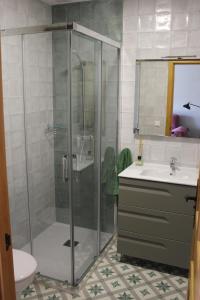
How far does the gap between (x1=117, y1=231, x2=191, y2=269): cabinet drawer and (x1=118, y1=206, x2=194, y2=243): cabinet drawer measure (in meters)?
0.05

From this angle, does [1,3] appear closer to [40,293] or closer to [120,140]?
[120,140]

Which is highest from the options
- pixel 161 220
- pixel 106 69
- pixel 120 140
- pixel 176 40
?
pixel 176 40

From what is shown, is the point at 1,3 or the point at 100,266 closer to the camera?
the point at 1,3

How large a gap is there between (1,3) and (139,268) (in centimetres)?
261

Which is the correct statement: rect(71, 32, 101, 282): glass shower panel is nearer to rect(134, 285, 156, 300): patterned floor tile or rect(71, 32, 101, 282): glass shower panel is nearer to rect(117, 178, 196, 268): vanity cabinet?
rect(117, 178, 196, 268): vanity cabinet

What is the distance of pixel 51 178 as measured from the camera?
2744 millimetres

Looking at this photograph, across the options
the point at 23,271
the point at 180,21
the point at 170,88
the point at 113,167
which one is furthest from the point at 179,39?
the point at 23,271

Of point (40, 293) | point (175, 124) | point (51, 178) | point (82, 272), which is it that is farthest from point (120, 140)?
point (40, 293)

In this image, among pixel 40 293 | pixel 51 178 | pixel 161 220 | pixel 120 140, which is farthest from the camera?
pixel 120 140

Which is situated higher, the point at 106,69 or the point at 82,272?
the point at 106,69

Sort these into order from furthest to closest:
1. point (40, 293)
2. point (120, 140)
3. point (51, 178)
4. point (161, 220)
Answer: point (120, 140), point (51, 178), point (161, 220), point (40, 293)

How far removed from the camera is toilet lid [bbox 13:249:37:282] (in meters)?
1.96

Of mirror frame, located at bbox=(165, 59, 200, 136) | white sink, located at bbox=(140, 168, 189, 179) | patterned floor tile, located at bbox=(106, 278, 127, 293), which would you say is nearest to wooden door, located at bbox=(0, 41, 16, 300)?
patterned floor tile, located at bbox=(106, 278, 127, 293)

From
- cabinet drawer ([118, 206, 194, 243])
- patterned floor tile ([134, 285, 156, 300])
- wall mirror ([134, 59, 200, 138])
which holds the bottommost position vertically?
patterned floor tile ([134, 285, 156, 300])
